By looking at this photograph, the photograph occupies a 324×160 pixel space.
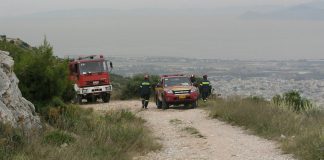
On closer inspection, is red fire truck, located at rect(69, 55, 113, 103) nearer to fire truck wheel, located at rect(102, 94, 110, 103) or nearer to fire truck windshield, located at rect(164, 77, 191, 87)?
fire truck wheel, located at rect(102, 94, 110, 103)

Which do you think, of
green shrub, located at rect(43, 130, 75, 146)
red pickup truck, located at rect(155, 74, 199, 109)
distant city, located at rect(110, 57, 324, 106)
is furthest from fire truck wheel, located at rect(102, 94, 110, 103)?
green shrub, located at rect(43, 130, 75, 146)

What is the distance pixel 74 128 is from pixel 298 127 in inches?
244

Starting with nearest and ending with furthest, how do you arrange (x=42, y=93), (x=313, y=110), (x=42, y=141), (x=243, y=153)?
1. (x=42, y=141)
2. (x=243, y=153)
3. (x=42, y=93)
4. (x=313, y=110)

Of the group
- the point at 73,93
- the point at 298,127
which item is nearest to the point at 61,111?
the point at 298,127

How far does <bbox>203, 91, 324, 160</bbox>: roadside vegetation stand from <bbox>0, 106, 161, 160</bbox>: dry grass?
346 centimetres

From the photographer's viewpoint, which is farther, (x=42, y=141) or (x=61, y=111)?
(x=61, y=111)

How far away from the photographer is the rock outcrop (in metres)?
11.6

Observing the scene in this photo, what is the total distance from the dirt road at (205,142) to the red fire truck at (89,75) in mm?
11557

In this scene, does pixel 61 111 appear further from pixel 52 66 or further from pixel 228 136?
pixel 228 136

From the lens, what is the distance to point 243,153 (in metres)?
12.6

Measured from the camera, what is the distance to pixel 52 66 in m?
18.7

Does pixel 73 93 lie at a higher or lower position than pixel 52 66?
lower

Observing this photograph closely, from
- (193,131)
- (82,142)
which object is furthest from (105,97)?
(82,142)

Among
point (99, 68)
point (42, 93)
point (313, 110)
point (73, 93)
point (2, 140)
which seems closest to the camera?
point (2, 140)
